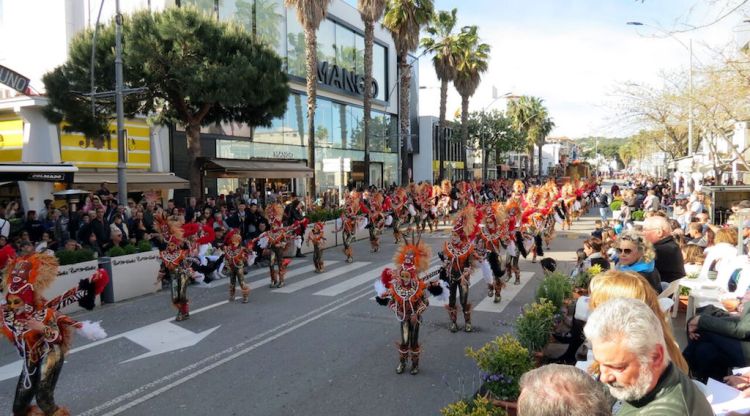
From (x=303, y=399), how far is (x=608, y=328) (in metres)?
4.43

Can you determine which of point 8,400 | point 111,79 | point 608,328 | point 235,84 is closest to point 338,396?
point 8,400

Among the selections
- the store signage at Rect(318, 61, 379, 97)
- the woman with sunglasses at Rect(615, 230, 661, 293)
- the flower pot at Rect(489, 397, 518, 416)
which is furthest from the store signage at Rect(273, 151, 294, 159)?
the flower pot at Rect(489, 397, 518, 416)

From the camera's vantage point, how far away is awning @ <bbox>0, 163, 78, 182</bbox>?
15.5 m

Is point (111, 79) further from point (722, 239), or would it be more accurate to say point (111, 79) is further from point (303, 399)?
point (722, 239)

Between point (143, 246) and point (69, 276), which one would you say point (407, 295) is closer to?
point (69, 276)

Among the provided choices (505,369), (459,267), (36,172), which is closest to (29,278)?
(505,369)

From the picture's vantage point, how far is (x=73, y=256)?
10688 millimetres

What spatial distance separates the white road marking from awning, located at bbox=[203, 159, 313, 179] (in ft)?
42.2

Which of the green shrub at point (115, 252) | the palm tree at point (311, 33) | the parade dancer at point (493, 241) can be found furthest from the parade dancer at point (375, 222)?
the green shrub at point (115, 252)

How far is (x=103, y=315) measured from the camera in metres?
10.3

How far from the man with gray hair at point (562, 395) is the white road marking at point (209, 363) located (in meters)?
5.26

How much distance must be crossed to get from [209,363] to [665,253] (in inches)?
232

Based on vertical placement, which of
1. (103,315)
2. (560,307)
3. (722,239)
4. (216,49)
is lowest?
(103,315)

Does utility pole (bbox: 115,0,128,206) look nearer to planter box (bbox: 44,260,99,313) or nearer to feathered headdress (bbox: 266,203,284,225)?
planter box (bbox: 44,260,99,313)
